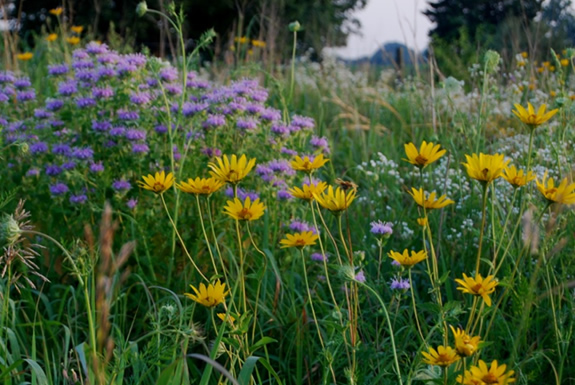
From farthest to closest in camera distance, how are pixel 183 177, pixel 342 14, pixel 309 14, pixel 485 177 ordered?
pixel 342 14 < pixel 309 14 < pixel 183 177 < pixel 485 177

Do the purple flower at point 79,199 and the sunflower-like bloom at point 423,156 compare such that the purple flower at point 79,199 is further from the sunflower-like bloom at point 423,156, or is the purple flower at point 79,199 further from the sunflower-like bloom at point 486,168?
the sunflower-like bloom at point 486,168

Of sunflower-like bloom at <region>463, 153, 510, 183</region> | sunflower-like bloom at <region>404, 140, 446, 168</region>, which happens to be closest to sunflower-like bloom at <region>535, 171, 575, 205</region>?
sunflower-like bloom at <region>463, 153, 510, 183</region>

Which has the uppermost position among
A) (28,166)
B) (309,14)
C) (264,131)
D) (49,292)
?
(309,14)

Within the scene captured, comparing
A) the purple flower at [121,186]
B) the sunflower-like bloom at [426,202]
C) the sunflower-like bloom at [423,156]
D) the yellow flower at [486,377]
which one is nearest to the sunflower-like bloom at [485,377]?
the yellow flower at [486,377]

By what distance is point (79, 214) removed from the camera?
2385mm

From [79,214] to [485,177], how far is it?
1.61 m

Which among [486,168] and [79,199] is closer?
[486,168]

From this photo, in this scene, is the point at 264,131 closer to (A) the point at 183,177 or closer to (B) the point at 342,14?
(A) the point at 183,177

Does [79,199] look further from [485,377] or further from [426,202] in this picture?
[485,377]

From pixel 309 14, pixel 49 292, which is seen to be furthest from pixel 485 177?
pixel 309 14

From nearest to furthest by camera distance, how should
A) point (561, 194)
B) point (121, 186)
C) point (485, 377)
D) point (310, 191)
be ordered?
point (485, 377) → point (561, 194) → point (310, 191) → point (121, 186)

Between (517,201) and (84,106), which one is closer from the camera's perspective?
(84,106)

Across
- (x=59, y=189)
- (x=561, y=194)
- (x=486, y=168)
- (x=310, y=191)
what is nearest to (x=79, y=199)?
(x=59, y=189)

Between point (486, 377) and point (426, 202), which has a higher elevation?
point (426, 202)
